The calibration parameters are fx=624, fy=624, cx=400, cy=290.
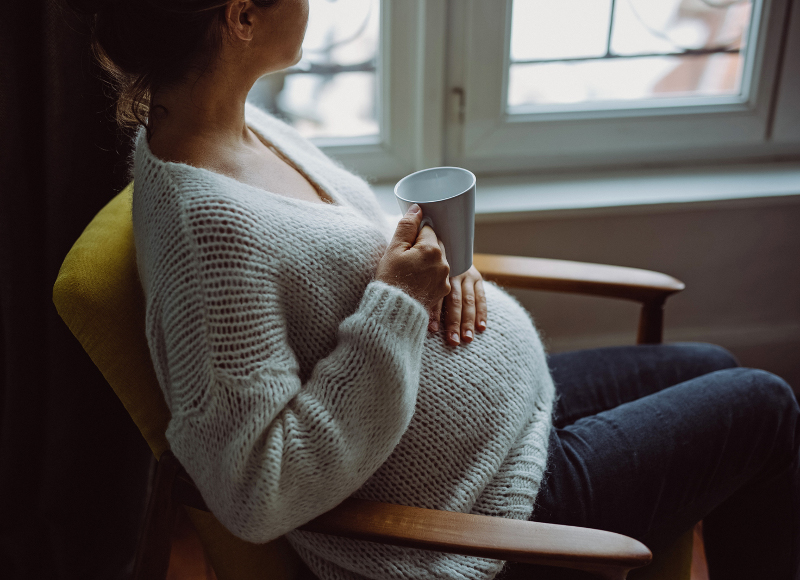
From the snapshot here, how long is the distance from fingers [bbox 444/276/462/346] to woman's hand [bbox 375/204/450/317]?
9 cm

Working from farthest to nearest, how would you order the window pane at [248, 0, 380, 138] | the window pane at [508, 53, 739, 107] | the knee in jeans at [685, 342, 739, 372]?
the window pane at [508, 53, 739, 107]
the window pane at [248, 0, 380, 138]
the knee in jeans at [685, 342, 739, 372]

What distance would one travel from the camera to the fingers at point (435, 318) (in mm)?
876

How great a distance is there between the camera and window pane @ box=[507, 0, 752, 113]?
149cm

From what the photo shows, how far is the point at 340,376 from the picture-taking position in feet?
2.32

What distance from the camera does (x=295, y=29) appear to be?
813 millimetres

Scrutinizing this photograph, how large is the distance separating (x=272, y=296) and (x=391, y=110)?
2.95 feet

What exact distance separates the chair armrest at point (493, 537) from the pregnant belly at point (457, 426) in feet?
0.28

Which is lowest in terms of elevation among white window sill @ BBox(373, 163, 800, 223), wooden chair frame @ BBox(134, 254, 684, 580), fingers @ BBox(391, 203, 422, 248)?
wooden chair frame @ BBox(134, 254, 684, 580)

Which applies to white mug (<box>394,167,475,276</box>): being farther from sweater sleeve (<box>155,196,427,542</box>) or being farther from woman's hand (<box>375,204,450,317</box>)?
sweater sleeve (<box>155,196,427,542</box>)

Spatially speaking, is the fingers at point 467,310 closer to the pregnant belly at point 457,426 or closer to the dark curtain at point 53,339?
the pregnant belly at point 457,426

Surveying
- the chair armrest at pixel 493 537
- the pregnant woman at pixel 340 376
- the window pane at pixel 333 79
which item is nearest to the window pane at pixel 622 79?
the window pane at pixel 333 79

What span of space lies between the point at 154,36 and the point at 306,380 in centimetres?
45

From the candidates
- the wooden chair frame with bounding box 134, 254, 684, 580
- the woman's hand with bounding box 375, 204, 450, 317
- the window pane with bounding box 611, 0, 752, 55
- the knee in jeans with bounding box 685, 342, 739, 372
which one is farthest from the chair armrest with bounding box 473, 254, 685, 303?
the window pane with bounding box 611, 0, 752, 55

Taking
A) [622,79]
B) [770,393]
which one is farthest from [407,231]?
[622,79]
